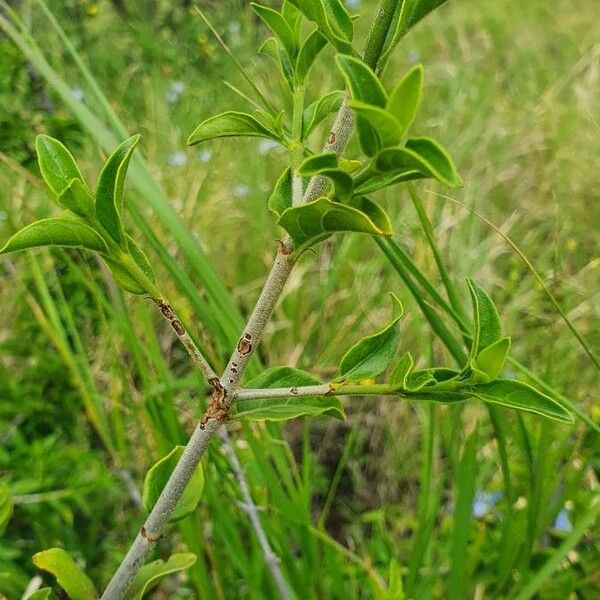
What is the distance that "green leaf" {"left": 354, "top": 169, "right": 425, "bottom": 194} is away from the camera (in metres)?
0.33

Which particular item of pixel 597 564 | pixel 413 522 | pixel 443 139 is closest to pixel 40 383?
pixel 413 522

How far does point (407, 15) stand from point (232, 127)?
11 centimetres

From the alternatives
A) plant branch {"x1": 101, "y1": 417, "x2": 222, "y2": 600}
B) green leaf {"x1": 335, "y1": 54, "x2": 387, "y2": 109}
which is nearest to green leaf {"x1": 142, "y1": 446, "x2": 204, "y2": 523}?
plant branch {"x1": 101, "y1": 417, "x2": 222, "y2": 600}

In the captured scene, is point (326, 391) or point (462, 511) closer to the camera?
point (326, 391)

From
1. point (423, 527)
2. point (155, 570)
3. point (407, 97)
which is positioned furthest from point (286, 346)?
point (407, 97)

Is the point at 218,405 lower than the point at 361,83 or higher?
lower

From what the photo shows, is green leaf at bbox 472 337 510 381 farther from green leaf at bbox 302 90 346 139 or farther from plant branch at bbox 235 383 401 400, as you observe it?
→ green leaf at bbox 302 90 346 139

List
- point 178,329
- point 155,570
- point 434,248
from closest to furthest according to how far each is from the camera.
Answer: point 178,329 → point 155,570 → point 434,248

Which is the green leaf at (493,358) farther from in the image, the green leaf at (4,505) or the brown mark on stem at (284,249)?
the green leaf at (4,505)

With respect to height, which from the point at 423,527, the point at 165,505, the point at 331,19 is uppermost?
the point at 331,19

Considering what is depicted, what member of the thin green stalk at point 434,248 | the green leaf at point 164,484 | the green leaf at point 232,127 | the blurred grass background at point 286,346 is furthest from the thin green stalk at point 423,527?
the green leaf at point 232,127

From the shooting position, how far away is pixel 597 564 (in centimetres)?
86

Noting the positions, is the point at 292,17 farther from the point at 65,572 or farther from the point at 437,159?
the point at 65,572

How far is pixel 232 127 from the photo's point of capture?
41 centimetres
